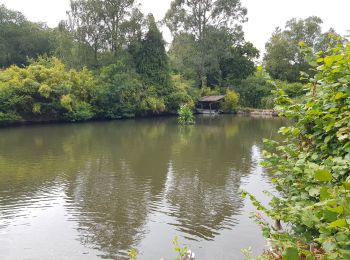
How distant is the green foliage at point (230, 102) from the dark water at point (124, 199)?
2357 centimetres

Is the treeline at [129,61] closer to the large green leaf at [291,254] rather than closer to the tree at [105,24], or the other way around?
the tree at [105,24]

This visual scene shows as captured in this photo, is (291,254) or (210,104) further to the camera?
(210,104)

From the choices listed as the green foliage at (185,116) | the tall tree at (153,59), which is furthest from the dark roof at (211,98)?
the green foliage at (185,116)

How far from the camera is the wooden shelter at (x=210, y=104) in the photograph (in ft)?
137

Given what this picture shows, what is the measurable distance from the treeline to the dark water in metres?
9.70

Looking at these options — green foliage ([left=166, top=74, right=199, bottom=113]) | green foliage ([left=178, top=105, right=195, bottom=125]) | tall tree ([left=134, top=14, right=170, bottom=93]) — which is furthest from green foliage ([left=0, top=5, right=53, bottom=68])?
green foliage ([left=178, top=105, right=195, bottom=125])

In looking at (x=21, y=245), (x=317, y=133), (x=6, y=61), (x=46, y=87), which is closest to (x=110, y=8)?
(x=46, y=87)

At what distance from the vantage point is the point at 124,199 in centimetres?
984

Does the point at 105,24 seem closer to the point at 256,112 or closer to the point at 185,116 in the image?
the point at 185,116

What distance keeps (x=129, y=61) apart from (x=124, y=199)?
28.4 meters

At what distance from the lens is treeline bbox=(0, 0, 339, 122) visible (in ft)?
93.6

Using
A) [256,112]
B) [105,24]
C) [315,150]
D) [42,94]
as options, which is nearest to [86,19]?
[105,24]

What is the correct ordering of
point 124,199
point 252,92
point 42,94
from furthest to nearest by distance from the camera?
point 252,92 < point 42,94 < point 124,199

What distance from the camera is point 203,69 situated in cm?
4428
